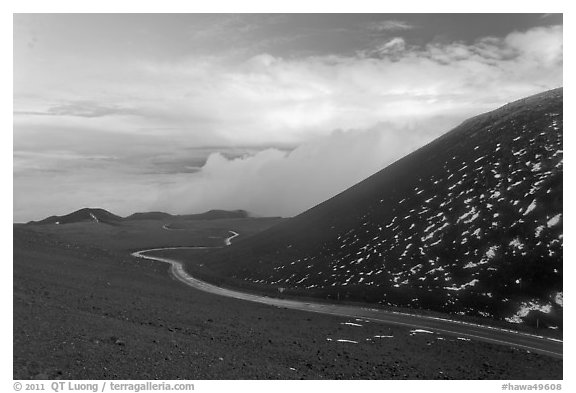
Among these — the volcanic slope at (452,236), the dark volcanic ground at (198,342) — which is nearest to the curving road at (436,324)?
the dark volcanic ground at (198,342)

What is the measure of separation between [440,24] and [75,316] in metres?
36.6

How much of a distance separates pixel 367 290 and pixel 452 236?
16.8 metres

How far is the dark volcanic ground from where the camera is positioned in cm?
2167

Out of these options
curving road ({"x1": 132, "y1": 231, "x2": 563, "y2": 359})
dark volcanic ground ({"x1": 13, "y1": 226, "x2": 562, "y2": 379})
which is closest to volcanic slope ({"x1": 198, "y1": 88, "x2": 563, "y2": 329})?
curving road ({"x1": 132, "y1": 231, "x2": 563, "y2": 359})

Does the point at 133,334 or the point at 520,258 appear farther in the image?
the point at 520,258

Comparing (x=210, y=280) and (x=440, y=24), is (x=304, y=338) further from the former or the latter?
(x=210, y=280)

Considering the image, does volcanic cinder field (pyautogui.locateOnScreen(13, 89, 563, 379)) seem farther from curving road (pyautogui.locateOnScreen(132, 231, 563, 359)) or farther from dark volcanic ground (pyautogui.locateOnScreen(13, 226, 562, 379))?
curving road (pyautogui.locateOnScreen(132, 231, 563, 359))

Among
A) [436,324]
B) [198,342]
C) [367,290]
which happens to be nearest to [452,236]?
[367,290]

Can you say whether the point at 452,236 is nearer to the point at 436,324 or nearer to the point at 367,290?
the point at 367,290

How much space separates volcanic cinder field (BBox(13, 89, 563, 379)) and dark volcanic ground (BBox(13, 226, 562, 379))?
0.14m

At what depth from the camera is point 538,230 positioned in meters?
54.3

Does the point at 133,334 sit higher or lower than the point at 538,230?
lower

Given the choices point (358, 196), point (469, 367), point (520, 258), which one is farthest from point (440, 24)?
point (358, 196)

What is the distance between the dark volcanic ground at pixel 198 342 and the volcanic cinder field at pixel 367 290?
14 cm
